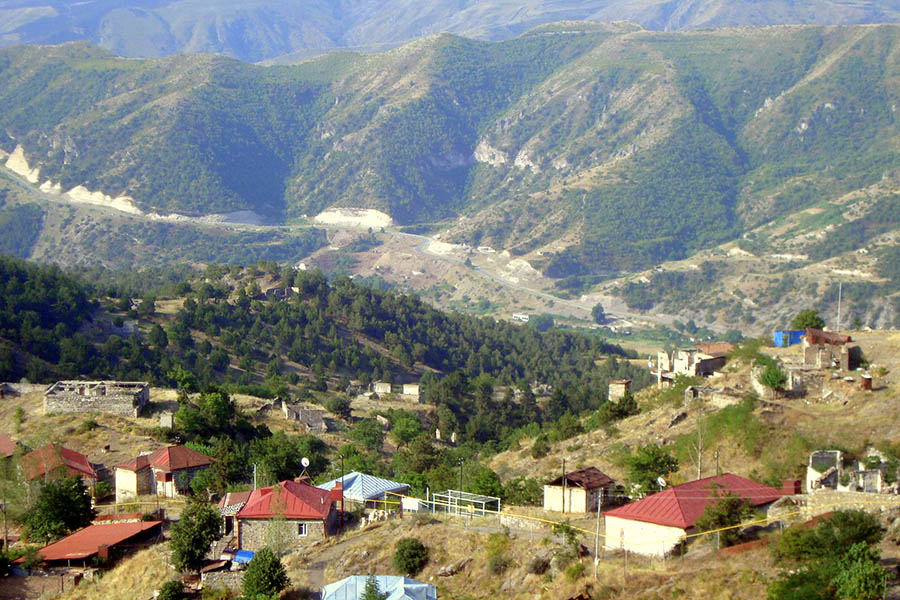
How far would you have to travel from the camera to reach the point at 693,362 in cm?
4694

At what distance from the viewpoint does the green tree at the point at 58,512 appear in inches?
1244

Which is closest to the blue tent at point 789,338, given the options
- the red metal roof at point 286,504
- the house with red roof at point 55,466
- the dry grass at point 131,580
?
the red metal roof at point 286,504

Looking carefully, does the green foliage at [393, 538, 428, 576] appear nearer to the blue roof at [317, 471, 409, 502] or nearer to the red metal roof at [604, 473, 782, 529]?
the red metal roof at [604, 473, 782, 529]

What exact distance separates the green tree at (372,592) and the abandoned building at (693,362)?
23.4 meters

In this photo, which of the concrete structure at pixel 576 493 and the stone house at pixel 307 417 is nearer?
the concrete structure at pixel 576 493

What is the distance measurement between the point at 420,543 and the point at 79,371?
44088 mm

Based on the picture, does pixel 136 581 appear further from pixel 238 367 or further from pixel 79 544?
pixel 238 367

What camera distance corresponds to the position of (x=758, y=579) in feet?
74.7

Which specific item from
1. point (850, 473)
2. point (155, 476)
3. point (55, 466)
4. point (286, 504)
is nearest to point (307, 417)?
point (155, 476)


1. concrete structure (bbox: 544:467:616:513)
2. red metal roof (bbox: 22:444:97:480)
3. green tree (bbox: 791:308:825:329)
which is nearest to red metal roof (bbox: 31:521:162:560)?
red metal roof (bbox: 22:444:97:480)

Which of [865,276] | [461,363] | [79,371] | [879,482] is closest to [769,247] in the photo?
[865,276]

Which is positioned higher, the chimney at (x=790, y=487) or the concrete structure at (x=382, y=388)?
A: the concrete structure at (x=382, y=388)

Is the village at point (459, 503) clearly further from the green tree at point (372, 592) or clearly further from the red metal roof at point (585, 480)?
the green tree at point (372, 592)

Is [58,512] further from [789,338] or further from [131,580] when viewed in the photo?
[789,338]
